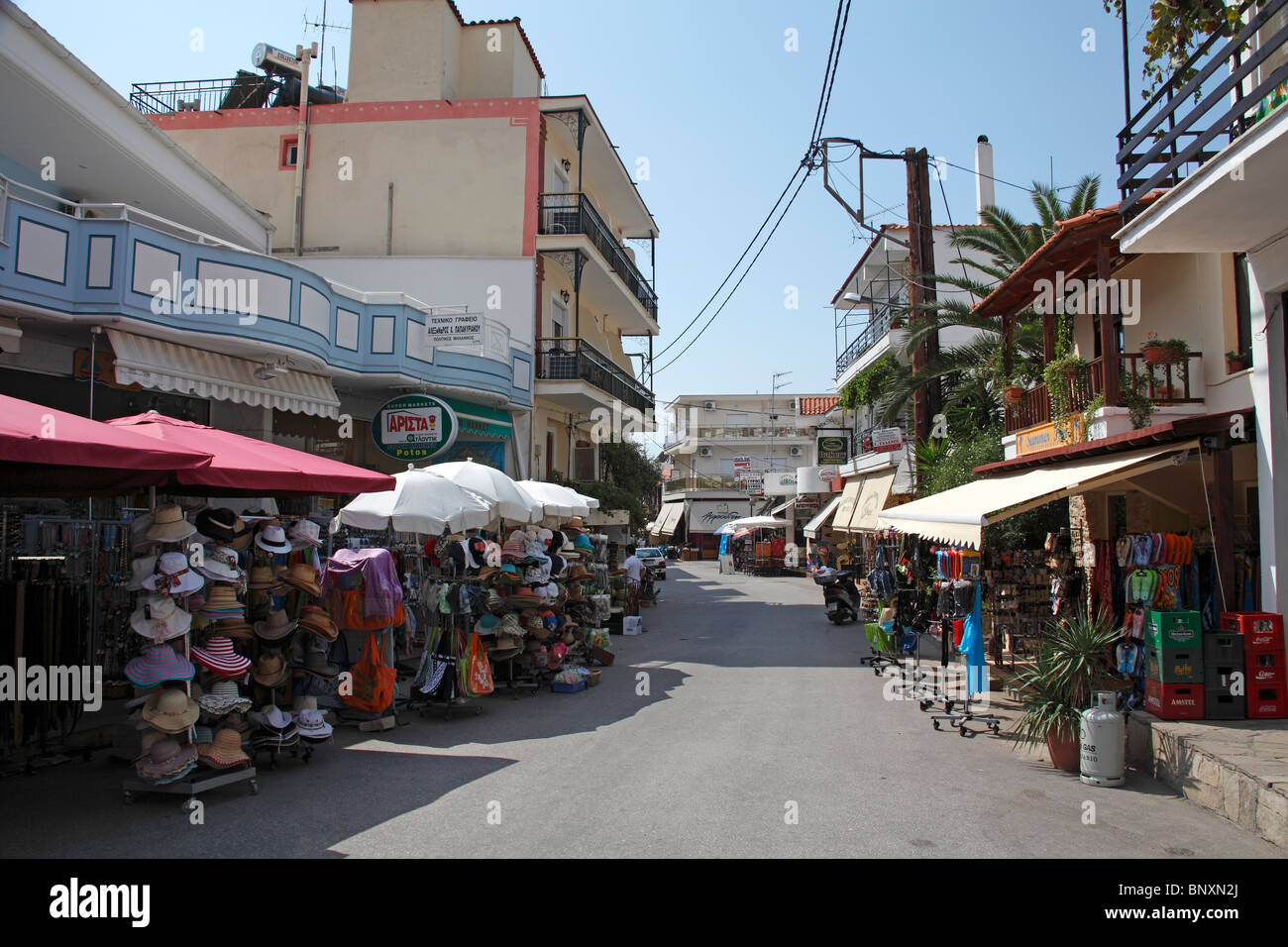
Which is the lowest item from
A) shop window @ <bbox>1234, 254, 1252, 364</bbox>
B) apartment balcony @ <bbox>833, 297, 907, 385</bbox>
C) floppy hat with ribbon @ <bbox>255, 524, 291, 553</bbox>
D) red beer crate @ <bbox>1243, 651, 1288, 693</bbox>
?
red beer crate @ <bbox>1243, 651, 1288, 693</bbox>

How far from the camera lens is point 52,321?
10922mm

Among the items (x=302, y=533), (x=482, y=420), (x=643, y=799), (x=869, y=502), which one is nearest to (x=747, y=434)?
(x=869, y=502)

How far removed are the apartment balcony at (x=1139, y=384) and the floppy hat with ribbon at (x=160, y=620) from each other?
11.1 metres

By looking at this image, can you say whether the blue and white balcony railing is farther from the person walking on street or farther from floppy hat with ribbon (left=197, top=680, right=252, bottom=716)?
the person walking on street

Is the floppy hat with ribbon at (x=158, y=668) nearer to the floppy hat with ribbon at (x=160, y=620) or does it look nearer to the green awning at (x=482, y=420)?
the floppy hat with ribbon at (x=160, y=620)

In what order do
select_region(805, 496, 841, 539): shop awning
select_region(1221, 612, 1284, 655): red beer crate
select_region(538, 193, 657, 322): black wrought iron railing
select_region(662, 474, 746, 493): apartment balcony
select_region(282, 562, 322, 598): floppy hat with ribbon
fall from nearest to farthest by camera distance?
select_region(1221, 612, 1284, 655): red beer crate
select_region(282, 562, 322, 598): floppy hat with ribbon
select_region(538, 193, 657, 322): black wrought iron railing
select_region(805, 496, 841, 539): shop awning
select_region(662, 474, 746, 493): apartment balcony

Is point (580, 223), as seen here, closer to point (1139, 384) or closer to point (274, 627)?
point (1139, 384)

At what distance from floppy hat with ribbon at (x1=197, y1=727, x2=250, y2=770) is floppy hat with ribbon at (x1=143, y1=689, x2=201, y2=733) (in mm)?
295

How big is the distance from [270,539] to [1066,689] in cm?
737

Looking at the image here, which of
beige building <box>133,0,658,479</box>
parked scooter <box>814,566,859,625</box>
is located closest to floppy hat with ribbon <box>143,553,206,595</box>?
beige building <box>133,0,658,479</box>

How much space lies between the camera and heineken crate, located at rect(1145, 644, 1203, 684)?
25.8 ft

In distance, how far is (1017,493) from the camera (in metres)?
10.7

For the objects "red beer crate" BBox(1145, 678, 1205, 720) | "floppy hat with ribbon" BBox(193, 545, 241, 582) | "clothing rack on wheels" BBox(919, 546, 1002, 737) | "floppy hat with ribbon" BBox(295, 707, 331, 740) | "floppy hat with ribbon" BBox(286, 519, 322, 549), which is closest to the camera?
"floppy hat with ribbon" BBox(193, 545, 241, 582)
